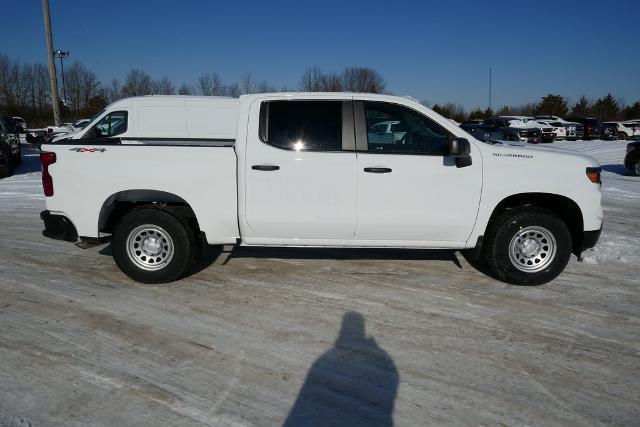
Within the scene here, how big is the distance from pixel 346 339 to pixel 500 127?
98.7ft

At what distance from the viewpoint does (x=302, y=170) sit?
4875 mm

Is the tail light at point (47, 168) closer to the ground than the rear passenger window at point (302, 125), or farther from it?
closer to the ground

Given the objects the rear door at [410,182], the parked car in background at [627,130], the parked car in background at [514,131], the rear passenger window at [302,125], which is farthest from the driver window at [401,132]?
the parked car in background at [627,130]

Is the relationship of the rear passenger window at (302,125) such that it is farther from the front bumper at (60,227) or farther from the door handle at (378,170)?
the front bumper at (60,227)

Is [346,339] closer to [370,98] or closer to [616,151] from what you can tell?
[370,98]

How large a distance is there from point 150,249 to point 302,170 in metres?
1.89

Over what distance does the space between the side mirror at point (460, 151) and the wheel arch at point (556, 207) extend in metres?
0.60

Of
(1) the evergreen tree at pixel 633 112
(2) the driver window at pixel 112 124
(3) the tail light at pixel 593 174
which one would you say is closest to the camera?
(3) the tail light at pixel 593 174

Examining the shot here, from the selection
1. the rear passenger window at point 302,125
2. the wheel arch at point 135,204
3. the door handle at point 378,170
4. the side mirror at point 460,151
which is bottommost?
the wheel arch at point 135,204

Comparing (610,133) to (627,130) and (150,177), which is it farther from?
(150,177)

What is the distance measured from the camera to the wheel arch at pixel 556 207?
5.07 m

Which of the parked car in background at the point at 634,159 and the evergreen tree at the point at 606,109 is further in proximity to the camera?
the evergreen tree at the point at 606,109

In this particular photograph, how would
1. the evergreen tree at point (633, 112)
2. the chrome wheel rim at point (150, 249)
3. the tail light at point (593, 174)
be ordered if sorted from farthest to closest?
the evergreen tree at point (633, 112), the chrome wheel rim at point (150, 249), the tail light at point (593, 174)

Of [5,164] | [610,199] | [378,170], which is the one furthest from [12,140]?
[610,199]
